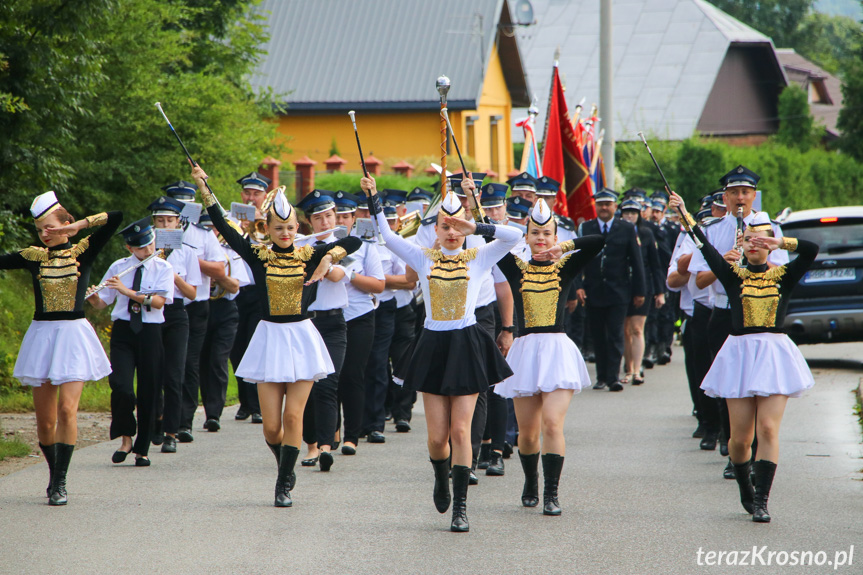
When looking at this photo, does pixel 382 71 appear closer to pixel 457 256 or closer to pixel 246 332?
pixel 246 332

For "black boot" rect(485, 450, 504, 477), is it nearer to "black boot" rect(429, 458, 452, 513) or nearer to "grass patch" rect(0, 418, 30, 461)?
"black boot" rect(429, 458, 452, 513)

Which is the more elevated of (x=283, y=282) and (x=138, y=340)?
(x=283, y=282)

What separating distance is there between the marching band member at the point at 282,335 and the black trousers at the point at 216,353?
3.39 meters

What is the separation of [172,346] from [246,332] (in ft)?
6.47

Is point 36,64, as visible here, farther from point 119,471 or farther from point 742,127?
point 742,127

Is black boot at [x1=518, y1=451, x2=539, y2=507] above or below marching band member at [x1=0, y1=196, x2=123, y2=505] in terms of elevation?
below

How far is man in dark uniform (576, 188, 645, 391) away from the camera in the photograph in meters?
14.3

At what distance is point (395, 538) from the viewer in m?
6.86

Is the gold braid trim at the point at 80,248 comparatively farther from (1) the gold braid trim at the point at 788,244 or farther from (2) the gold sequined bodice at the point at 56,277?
(1) the gold braid trim at the point at 788,244

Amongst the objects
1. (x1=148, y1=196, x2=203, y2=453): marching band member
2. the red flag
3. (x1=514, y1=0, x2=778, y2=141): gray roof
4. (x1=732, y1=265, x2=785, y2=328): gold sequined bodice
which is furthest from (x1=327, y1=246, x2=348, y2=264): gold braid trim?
(x1=514, y1=0, x2=778, y2=141): gray roof

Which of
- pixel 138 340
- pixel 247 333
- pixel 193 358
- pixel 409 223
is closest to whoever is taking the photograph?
pixel 138 340

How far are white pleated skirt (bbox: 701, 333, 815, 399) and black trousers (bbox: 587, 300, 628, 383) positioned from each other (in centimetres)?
673

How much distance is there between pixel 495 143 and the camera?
41.8 m

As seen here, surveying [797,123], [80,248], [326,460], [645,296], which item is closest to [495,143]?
[797,123]
